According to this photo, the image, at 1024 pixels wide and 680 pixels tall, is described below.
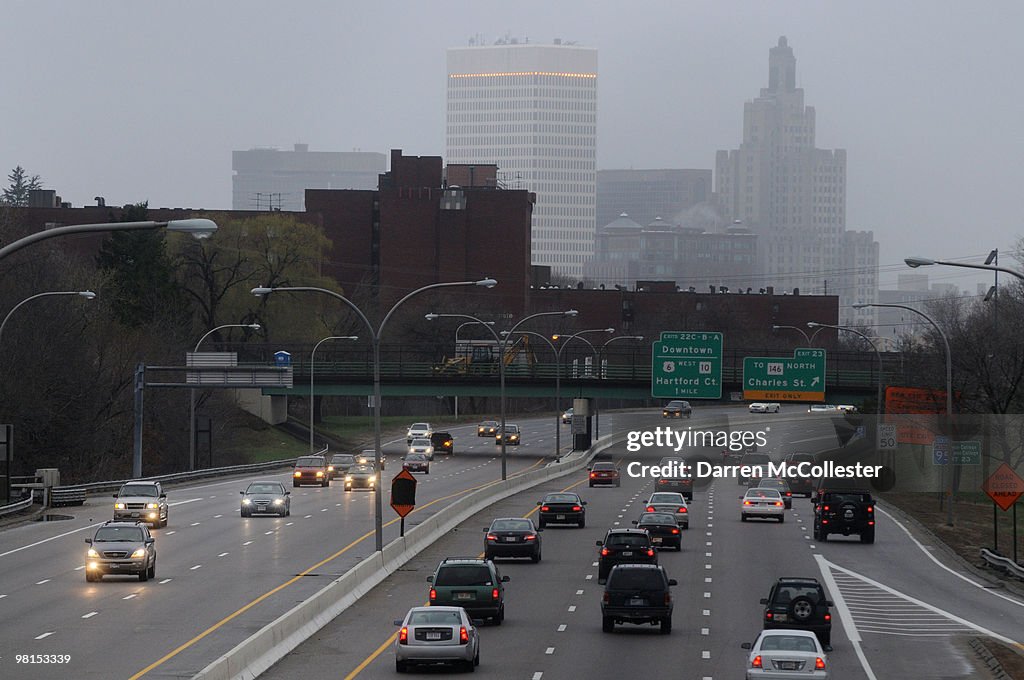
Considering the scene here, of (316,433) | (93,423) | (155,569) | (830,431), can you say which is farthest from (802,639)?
(316,433)

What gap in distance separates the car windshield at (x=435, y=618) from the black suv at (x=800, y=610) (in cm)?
698

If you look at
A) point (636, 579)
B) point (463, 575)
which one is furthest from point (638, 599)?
point (463, 575)

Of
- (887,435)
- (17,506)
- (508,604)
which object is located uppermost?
(887,435)

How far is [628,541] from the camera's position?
40656 millimetres

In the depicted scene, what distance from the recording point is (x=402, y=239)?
175125mm

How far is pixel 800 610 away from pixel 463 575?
23.2 ft

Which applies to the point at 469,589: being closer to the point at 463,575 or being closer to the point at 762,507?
the point at 463,575

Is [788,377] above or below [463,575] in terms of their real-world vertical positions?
above

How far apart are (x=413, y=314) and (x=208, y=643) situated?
12893 centimetres

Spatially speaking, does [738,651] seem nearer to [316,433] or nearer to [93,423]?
[93,423]

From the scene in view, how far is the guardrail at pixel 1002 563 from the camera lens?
45.2 meters

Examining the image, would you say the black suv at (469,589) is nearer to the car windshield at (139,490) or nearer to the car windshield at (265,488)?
the car windshield at (139,490)

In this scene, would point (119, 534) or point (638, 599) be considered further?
point (119, 534)

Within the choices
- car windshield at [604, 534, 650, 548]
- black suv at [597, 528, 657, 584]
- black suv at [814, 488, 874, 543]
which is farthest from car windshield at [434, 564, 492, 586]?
black suv at [814, 488, 874, 543]
